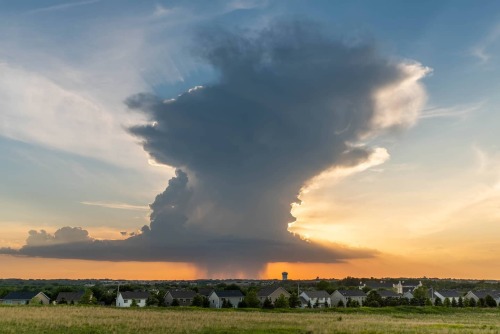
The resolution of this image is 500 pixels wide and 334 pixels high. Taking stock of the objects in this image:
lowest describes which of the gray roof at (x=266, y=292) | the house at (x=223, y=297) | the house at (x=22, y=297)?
the house at (x=22, y=297)

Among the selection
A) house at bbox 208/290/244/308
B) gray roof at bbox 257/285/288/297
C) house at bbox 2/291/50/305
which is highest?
gray roof at bbox 257/285/288/297

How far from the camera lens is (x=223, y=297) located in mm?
128375

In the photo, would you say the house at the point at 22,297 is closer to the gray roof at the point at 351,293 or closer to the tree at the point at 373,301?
the gray roof at the point at 351,293

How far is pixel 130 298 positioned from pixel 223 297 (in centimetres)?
2476

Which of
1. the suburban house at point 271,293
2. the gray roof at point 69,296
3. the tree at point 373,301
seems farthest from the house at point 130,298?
the tree at point 373,301

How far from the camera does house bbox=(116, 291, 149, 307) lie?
126 meters

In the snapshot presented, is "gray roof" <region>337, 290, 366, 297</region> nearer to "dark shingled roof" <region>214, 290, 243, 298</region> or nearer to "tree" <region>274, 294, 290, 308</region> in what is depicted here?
"dark shingled roof" <region>214, 290, 243, 298</region>

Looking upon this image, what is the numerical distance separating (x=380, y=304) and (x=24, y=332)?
93.8m

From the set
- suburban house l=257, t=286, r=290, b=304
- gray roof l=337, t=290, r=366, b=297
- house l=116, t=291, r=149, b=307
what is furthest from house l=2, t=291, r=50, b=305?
gray roof l=337, t=290, r=366, b=297

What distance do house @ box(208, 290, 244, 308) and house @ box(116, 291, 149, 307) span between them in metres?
17.9

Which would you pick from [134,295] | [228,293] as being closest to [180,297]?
[134,295]

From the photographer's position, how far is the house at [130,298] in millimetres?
125562

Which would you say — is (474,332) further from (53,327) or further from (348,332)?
(53,327)

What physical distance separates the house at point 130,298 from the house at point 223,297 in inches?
703
